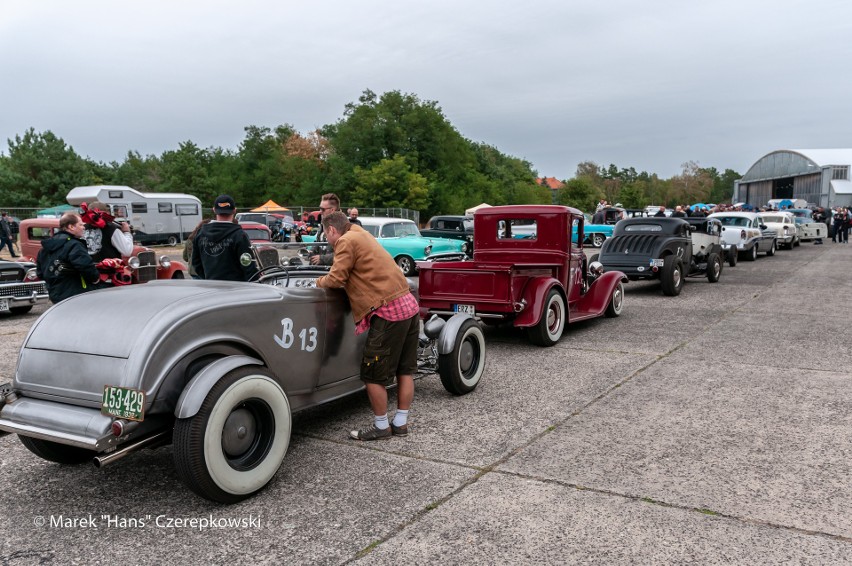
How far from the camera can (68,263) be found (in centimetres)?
633

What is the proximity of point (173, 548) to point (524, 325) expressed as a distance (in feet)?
16.9

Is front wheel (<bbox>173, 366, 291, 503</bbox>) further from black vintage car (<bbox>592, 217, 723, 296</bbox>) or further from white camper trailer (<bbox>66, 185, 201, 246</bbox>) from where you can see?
white camper trailer (<bbox>66, 185, 201, 246</bbox>)

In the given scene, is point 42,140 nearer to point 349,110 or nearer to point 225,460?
point 349,110

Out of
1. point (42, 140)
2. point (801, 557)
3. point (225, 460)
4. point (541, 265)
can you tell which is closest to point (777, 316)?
point (541, 265)

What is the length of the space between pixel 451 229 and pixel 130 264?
13752 mm

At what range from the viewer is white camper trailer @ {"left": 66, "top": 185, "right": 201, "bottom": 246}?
3134cm

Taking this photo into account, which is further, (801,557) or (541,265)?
(541,265)

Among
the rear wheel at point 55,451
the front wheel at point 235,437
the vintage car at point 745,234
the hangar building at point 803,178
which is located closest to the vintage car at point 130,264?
the rear wheel at point 55,451

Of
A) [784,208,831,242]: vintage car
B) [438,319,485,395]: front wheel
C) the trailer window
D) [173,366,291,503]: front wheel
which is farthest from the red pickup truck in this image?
the trailer window

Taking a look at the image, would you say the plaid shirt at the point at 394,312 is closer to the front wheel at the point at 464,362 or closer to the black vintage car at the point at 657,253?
the front wheel at the point at 464,362

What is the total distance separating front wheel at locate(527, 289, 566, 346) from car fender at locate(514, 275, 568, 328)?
0.26 ft

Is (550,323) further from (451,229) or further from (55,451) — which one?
(451,229)

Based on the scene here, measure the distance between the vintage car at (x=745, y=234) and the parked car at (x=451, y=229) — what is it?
7668 millimetres

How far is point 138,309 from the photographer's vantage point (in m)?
3.43
